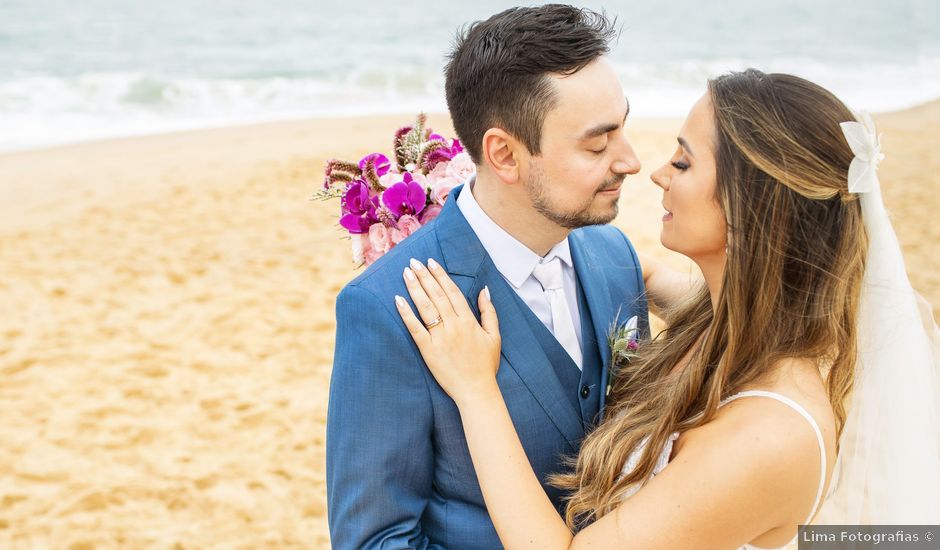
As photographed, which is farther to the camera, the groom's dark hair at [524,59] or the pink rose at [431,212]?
the pink rose at [431,212]

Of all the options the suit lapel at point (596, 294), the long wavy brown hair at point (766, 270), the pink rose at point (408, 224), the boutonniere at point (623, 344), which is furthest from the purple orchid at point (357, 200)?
the long wavy brown hair at point (766, 270)

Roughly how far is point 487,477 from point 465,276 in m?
0.57

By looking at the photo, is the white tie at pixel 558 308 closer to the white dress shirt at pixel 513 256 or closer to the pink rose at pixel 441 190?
Result: the white dress shirt at pixel 513 256

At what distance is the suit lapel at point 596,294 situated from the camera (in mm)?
2633

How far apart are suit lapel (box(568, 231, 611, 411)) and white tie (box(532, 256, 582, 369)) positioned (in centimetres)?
8

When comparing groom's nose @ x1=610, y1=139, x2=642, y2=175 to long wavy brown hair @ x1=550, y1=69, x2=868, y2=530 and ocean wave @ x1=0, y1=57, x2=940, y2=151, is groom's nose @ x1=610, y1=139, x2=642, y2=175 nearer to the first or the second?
long wavy brown hair @ x1=550, y1=69, x2=868, y2=530

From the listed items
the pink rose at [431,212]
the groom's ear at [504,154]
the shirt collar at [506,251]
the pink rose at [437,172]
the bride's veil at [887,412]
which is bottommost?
the bride's veil at [887,412]

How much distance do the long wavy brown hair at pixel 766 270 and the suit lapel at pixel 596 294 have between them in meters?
0.19

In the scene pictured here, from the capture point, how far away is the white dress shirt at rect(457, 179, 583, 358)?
2500 mm

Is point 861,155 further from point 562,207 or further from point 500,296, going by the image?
point 500,296

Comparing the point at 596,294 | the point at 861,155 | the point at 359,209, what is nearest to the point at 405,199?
the point at 359,209

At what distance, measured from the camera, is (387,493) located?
7.36ft

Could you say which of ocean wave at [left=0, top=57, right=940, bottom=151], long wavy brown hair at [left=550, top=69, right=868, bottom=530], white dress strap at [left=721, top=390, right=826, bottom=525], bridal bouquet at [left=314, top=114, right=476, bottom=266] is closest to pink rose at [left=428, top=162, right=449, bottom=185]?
bridal bouquet at [left=314, top=114, right=476, bottom=266]

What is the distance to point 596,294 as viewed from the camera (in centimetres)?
270
